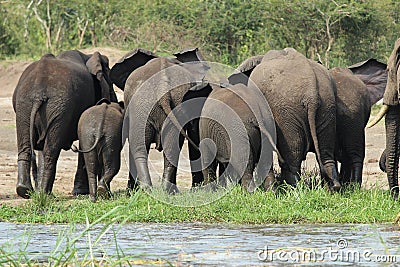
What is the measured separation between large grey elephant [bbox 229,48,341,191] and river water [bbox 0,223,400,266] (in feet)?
5.43

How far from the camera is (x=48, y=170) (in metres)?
10.6

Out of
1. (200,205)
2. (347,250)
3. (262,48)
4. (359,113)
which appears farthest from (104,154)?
(262,48)

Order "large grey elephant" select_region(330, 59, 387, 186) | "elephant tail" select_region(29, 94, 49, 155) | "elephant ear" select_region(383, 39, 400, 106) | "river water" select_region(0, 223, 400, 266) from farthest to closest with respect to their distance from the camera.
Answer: "elephant tail" select_region(29, 94, 49, 155)
"large grey elephant" select_region(330, 59, 387, 186)
"elephant ear" select_region(383, 39, 400, 106)
"river water" select_region(0, 223, 400, 266)

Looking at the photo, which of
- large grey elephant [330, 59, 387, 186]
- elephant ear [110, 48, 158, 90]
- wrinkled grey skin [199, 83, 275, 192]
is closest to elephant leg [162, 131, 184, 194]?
wrinkled grey skin [199, 83, 275, 192]

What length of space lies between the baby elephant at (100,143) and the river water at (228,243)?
1948 millimetres

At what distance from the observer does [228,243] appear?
694cm

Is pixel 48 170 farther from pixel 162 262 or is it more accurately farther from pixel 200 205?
pixel 162 262

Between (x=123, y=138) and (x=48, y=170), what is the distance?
91 centimetres

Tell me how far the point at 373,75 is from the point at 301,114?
8.29 ft

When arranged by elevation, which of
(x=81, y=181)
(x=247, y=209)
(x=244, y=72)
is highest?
(x=244, y=72)

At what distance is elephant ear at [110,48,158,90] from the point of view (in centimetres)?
1178

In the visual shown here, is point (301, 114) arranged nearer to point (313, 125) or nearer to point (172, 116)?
point (313, 125)

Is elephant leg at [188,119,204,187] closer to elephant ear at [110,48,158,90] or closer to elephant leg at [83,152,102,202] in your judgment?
elephant leg at [83,152,102,202]

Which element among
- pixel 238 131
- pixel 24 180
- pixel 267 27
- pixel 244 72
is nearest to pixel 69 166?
pixel 24 180
